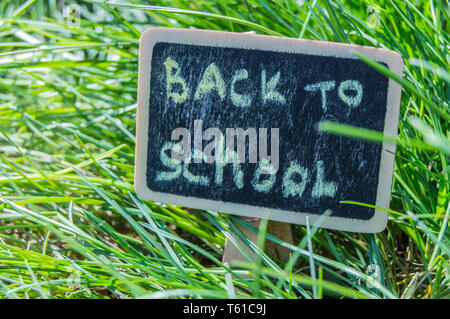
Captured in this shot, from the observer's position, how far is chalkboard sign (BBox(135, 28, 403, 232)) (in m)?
0.51

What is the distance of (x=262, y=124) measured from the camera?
0.54 metres

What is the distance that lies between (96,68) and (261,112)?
0.44 meters

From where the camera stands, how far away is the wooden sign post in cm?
51

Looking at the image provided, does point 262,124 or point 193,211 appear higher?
point 262,124

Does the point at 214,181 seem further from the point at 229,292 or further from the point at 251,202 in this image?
the point at 229,292

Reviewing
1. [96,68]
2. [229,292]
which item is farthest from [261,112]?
[96,68]

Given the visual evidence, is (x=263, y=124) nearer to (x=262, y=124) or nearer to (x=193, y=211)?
(x=262, y=124)

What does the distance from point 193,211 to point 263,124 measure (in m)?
0.25

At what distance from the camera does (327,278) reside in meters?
0.59

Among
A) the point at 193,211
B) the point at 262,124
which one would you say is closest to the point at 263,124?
the point at 262,124

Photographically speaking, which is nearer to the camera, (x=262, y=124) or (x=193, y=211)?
(x=262, y=124)

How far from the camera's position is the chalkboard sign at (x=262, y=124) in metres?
0.51

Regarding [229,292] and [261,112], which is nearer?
[229,292]
